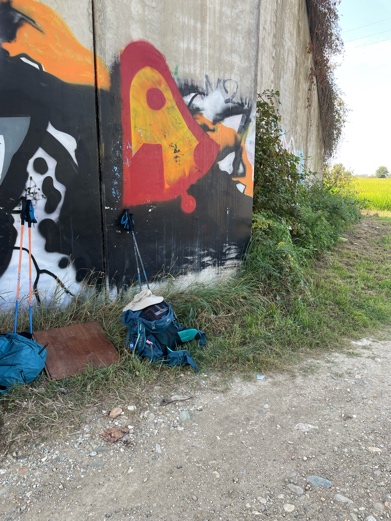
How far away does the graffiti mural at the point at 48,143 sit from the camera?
3.29 metres

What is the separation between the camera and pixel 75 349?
332 centimetres

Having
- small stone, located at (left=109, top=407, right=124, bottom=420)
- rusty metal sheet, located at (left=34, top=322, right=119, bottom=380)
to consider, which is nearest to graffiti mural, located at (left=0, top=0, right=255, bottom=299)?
rusty metal sheet, located at (left=34, top=322, right=119, bottom=380)

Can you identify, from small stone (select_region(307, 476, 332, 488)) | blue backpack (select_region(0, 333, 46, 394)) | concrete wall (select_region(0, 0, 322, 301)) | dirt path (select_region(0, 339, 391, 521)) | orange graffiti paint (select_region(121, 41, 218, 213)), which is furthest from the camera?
orange graffiti paint (select_region(121, 41, 218, 213))

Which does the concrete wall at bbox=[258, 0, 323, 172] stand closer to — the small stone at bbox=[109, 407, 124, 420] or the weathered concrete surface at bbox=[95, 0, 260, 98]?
the weathered concrete surface at bbox=[95, 0, 260, 98]

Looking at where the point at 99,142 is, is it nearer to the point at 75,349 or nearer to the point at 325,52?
the point at 75,349

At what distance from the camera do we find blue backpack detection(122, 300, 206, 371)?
3354mm

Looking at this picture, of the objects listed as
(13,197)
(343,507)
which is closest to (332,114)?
(13,197)

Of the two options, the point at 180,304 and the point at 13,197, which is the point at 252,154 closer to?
the point at 180,304

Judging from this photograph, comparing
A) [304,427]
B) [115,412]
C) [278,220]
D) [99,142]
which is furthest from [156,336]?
[278,220]

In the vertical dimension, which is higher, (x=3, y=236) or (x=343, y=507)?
(x=3, y=236)

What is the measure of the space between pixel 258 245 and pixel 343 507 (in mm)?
3593

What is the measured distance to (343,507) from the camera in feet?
6.64

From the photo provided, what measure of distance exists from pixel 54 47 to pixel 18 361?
2662 millimetres

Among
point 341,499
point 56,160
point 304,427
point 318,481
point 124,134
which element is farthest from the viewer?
point 124,134
